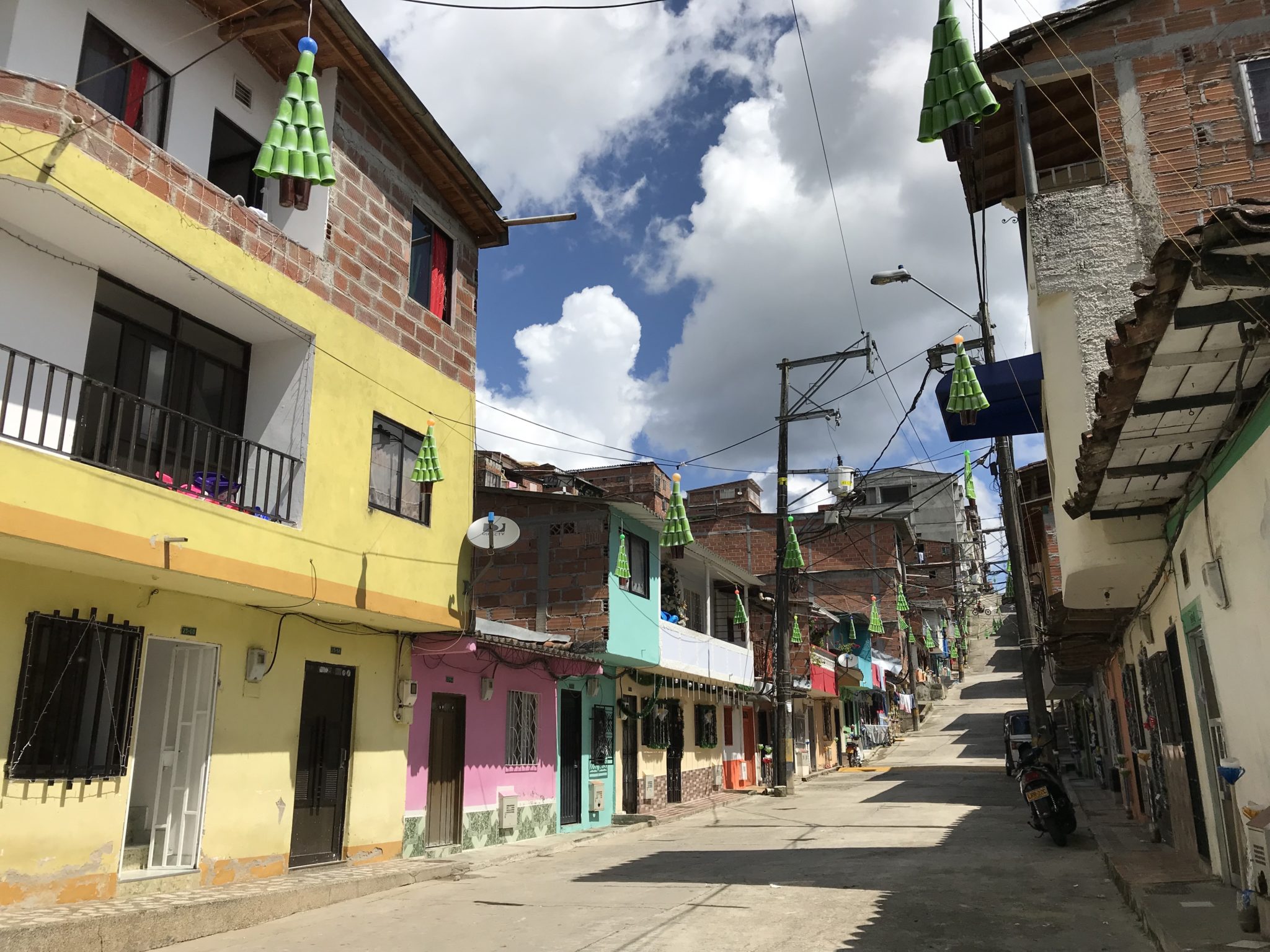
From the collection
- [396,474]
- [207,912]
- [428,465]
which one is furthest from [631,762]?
[207,912]

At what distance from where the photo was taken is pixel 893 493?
6241cm

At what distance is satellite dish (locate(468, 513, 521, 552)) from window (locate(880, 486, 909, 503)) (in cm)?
5094

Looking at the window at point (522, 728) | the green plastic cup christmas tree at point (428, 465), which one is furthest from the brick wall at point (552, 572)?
the green plastic cup christmas tree at point (428, 465)

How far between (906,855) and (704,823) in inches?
290

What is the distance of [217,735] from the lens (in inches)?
405

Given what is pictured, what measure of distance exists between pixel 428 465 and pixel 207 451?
9.65 feet

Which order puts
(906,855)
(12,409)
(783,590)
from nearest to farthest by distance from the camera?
(12,409)
(906,855)
(783,590)

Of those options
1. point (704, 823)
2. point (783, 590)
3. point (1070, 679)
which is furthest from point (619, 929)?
point (1070, 679)

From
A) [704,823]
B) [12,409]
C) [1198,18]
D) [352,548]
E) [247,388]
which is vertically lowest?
[704,823]

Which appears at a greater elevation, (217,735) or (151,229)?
(151,229)

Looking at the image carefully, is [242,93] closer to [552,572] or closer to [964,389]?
[964,389]

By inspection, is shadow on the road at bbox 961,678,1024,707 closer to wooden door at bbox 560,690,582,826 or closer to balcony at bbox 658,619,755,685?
balcony at bbox 658,619,755,685

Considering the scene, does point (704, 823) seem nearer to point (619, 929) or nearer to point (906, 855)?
point (906, 855)

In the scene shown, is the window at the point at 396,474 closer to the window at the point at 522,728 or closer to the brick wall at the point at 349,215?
the brick wall at the point at 349,215
